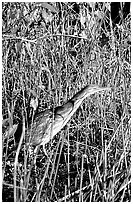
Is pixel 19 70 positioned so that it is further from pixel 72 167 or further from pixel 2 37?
pixel 72 167

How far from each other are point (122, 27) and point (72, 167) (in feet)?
3.30

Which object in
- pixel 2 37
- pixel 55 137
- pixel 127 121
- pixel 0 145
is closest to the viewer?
pixel 0 145

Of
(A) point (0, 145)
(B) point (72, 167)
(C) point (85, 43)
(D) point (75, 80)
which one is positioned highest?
(C) point (85, 43)

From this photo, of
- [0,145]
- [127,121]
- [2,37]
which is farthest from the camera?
[127,121]

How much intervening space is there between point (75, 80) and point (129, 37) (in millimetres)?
460

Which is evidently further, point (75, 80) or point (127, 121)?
point (75, 80)

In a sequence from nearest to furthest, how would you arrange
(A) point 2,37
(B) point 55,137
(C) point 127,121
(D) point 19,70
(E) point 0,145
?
1. (E) point 0,145
2. (A) point 2,37
3. (C) point 127,121
4. (B) point 55,137
5. (D) point 19,70

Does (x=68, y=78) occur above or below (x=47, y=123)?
above

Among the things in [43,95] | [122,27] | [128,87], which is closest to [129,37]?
[122,27]

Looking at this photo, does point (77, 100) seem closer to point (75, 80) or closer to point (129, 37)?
point (75, 80)

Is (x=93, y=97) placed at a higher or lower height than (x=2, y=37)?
lower

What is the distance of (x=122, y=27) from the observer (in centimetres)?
279

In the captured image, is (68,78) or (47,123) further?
(68,78)

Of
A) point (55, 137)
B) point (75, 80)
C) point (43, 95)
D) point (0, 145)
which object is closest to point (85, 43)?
point (75, 80)
